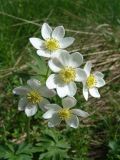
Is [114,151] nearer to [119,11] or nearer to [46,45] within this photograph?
[46,45]

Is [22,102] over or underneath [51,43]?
underneath

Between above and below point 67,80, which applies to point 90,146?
below

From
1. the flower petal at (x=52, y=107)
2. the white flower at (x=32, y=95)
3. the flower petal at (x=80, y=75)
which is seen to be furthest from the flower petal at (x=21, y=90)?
the flower petal at (x=80, y=75)

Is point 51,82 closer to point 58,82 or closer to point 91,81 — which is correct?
point 58,82

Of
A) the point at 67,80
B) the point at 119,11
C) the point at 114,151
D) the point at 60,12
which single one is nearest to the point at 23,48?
the point at 60,12

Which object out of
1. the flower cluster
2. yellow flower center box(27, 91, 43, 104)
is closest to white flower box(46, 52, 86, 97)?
the flower cluster

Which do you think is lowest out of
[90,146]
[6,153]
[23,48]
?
[90,146]

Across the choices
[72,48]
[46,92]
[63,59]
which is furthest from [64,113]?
[72,48]
